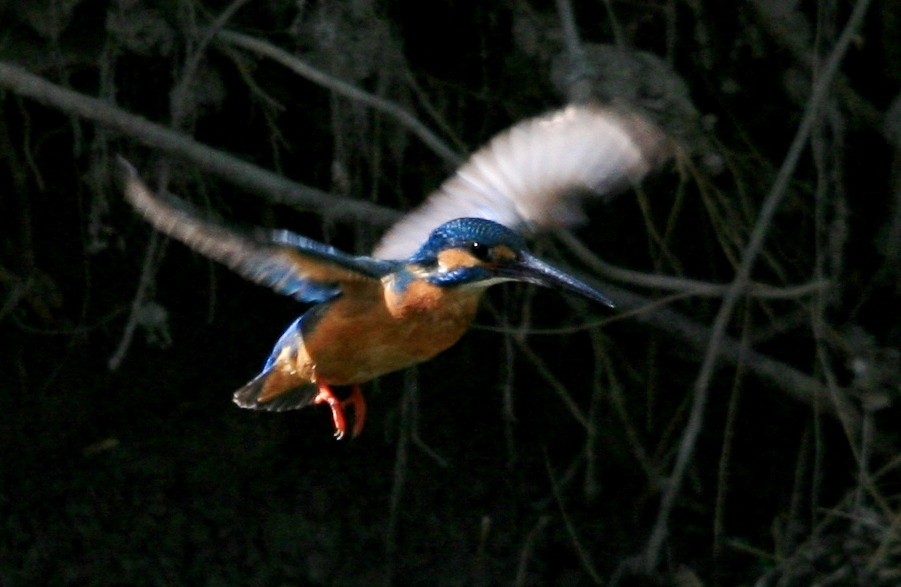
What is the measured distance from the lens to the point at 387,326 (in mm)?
1955

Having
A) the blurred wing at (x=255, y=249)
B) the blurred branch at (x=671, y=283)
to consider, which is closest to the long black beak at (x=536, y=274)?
the blurred wing at (x=255, y=249)

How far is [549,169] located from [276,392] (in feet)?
1.81

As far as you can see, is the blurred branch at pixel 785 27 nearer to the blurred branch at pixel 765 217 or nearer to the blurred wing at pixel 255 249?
the blurred branch at pixel 765 217

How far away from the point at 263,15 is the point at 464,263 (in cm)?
141

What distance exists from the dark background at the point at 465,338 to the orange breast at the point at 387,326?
87 centimetres

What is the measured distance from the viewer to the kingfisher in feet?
5.90

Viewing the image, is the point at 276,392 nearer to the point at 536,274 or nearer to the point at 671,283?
the point at 536,274

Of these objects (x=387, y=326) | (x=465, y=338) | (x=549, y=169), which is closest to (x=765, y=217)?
(x=549, y=169)

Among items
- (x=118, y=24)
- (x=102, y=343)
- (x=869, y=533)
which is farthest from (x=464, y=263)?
(x=102, y=343)

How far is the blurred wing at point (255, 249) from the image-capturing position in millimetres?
1700

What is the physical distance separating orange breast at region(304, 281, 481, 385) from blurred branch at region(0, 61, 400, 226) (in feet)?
2.70

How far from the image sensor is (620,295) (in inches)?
124

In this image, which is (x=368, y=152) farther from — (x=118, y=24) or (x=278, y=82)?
(x=118, y=24)

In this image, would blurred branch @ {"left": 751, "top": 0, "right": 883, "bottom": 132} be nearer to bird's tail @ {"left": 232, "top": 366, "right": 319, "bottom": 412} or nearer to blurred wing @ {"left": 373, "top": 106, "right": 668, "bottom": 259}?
blurred wing @ {"left": 373, "top": 106, "right": 668, "bottom": 259}
